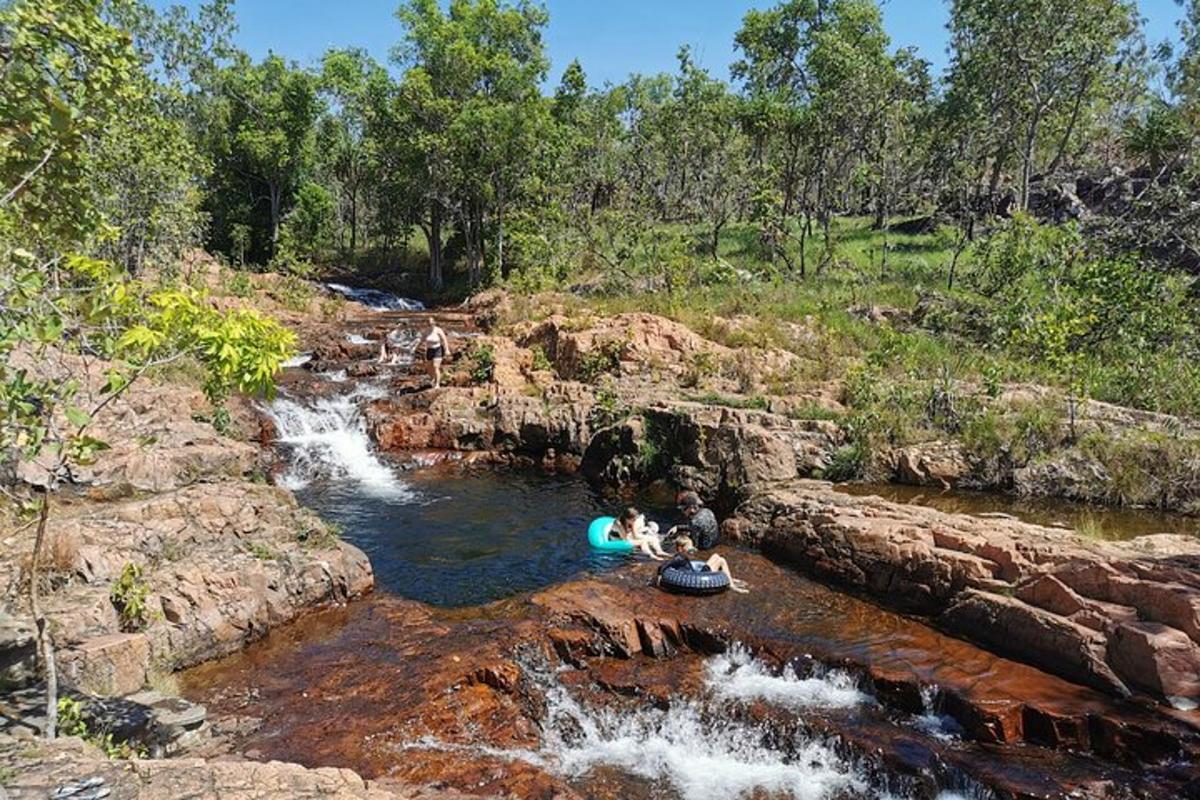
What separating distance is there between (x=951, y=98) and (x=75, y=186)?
103ft

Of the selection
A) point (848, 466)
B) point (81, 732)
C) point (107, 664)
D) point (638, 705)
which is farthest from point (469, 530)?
point (81, 732)

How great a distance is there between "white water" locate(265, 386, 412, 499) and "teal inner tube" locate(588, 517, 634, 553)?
440cm

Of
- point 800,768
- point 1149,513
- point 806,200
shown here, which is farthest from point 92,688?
point 806,200

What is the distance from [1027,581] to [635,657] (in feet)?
13.5

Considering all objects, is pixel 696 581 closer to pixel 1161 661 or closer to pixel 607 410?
pixel 1161 661

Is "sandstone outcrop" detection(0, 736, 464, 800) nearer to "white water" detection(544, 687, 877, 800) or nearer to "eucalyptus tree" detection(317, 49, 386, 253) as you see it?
"white water" detection(544, 687, 877, 800)

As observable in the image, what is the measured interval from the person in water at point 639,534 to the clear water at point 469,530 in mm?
360

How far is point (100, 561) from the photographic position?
7914mm

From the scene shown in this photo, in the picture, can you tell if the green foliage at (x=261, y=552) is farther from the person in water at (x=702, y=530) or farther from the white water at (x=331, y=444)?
the person in water at (x=702, y=530)

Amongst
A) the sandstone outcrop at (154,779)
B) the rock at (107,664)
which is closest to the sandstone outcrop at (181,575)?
the rock at (107,664)

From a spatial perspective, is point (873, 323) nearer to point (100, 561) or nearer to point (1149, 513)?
point (1149, 513)

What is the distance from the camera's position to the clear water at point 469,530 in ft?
34.4

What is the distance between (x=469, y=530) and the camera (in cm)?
1252

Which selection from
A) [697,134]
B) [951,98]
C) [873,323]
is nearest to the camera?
[873,323]
